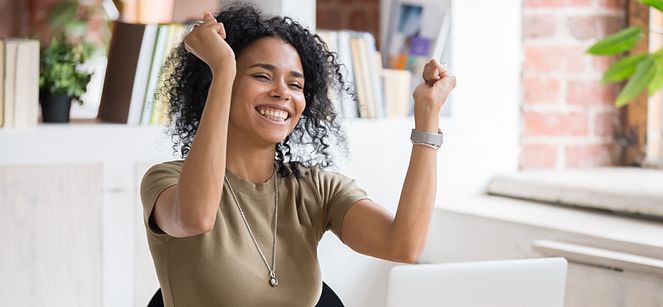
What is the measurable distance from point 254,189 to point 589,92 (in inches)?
70.3

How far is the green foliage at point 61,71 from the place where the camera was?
252 cm

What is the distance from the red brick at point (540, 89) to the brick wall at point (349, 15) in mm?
616

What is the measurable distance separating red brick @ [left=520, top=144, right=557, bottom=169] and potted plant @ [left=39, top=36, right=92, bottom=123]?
57.1 inches

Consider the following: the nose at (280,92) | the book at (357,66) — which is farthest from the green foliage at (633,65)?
the nose at (280,92)

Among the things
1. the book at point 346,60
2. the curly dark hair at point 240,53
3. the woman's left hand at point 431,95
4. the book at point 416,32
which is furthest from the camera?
the book at point 416,32

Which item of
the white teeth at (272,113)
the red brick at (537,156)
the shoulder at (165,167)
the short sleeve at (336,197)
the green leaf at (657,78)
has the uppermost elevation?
the green leaf at (657,78)

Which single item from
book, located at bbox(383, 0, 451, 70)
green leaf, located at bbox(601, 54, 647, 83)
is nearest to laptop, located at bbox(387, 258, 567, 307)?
green leaf, located at bbox(601, 54, 647, 83)

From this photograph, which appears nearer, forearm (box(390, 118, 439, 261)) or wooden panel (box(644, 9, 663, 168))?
forearm (box(390, 118, 439, 261))

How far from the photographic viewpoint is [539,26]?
10.6ft

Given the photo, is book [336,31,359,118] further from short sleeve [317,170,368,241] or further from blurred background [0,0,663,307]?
short sleeve [317,170,368,241]

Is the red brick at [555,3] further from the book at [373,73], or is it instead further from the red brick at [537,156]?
the book at [373,73]

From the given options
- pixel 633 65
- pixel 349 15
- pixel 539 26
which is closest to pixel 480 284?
pixel 633 65

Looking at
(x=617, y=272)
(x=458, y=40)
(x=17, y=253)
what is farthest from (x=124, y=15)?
(x=617, y=272)

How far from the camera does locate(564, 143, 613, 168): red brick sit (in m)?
3.32
